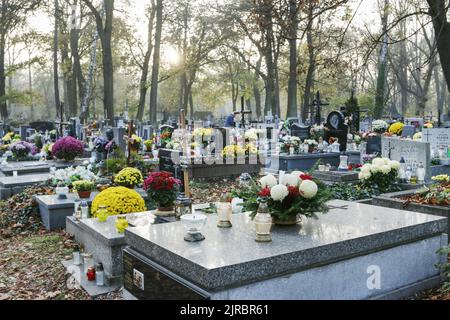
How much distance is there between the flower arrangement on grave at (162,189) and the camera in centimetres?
704

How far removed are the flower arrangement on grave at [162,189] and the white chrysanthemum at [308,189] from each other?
2.54 metres

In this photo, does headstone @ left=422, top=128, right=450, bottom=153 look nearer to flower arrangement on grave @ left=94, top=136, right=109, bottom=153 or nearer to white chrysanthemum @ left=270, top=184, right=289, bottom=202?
flower arrangement on grave @ left=94, top=136, right=109, bottom=153

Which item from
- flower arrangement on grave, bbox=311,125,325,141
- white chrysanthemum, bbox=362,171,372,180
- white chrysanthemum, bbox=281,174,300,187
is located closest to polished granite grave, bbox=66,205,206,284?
white chrysanthemum, bbox=281,174,300,187

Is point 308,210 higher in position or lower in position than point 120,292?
higher

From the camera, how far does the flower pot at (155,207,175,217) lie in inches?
275

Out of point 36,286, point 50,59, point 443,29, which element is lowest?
point 36,286

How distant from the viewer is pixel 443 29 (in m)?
9.59

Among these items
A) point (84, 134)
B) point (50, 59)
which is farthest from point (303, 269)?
point (50, 59)

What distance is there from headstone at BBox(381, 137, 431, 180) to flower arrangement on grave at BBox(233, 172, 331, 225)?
6346mm

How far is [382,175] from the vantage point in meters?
9.87

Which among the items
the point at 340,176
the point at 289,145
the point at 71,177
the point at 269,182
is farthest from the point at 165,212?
the point at 289,145

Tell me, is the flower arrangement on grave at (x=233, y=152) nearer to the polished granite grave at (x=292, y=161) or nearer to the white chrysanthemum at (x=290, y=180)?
the polished granite grave at (x=292, y=161)

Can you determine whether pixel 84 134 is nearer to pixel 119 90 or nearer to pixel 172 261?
pixel 172 261
